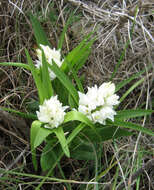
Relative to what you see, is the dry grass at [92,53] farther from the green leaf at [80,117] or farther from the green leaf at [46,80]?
the green leaf at [80,117]

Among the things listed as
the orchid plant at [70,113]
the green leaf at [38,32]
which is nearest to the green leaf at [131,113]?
the orchid plant at [70,113]

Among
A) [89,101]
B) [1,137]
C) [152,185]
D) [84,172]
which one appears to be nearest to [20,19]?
[1,137]

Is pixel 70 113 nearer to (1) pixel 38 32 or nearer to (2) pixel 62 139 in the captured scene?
(2) pixel 62 139

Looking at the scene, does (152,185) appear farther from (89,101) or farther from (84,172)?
(89,101)

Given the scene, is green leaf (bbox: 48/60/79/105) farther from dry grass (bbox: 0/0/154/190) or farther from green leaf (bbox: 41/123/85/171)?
dry grass (bbox: 0/0/154/190)

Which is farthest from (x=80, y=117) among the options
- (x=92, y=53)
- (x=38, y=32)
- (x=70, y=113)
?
(x=92, y=53)

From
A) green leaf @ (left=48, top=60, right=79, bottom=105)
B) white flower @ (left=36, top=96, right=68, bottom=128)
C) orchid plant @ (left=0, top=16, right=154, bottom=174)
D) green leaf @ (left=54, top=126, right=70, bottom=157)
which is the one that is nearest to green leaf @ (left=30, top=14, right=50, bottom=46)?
orchid plant @ (left=0, top=16, right=154, bottom=174)

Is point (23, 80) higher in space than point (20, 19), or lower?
lower
